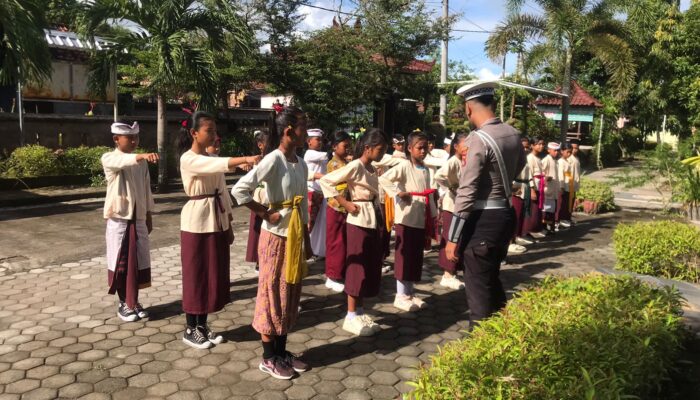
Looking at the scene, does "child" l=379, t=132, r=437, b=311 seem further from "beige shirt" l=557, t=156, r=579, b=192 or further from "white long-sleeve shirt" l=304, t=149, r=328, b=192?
"beige shirt" l=557, t=156, r=579, b=192

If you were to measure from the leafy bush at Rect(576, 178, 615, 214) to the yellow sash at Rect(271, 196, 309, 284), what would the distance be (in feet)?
35.8

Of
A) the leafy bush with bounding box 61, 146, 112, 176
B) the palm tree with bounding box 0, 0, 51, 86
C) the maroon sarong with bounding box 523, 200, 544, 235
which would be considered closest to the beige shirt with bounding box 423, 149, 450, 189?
the maroon sarong with bounding box 523, 200, 544, 235

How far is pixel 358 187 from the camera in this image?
5.20 metres

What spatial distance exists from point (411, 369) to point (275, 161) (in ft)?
6.20

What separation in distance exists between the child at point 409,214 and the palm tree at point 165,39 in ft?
26.7

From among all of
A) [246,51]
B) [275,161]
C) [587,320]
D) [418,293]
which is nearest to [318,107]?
[246,51]

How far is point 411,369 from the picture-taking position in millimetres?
4355

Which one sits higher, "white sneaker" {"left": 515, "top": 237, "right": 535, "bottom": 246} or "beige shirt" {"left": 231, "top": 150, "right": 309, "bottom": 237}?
"beige shirt" {"left": 231, "top": 150, "right": 309, "bottom": 237}

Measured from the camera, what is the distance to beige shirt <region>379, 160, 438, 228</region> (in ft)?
18.6

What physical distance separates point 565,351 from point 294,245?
1.89m

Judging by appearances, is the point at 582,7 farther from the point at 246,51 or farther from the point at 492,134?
the point at 492,134

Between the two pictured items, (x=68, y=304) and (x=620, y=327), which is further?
(x=68, y=304)

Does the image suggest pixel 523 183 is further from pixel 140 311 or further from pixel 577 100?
pixel 577 100

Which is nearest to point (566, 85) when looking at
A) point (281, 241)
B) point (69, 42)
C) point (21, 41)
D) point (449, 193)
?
point (449, 193)
